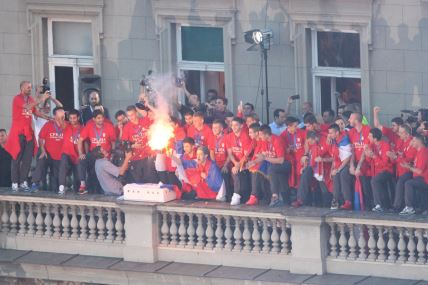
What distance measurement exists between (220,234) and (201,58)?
6.77 meters

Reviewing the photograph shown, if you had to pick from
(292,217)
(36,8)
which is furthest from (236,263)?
(36,8)

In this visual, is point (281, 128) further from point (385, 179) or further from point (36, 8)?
point (36, 8)

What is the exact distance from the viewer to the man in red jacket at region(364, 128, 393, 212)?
36.2 metres

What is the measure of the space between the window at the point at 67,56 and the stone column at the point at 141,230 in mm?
6717

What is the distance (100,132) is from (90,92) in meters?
3.43

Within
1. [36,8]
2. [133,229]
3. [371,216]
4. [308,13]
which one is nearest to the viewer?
[371,216]

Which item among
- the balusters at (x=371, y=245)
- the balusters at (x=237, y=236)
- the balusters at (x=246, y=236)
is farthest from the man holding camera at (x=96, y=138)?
the balusters at (x=371, y=245)

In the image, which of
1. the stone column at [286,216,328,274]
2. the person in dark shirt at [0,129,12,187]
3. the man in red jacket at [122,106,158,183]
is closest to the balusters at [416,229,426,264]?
the stone column at [286,216,328,274]

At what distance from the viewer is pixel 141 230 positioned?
125 feet

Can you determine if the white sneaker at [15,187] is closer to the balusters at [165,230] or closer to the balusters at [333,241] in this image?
the balusters at [165,230]

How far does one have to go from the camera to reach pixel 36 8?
4412 centimetres

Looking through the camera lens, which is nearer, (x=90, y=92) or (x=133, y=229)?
(x=133, y=229)

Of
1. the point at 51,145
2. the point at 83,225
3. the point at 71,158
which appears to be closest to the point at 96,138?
the point at 71,158

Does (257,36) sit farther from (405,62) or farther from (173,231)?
(173,231)
